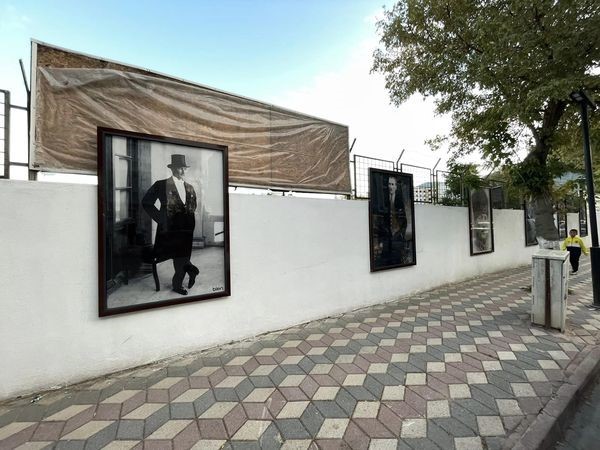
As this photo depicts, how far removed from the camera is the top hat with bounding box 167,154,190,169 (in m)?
3.46

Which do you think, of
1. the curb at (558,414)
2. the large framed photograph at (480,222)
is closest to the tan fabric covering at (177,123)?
the curb at (558,414)

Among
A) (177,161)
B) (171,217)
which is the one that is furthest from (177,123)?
(171,217)

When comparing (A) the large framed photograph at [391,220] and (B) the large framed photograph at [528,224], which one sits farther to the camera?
(B) the large framed photograph at [528,224]

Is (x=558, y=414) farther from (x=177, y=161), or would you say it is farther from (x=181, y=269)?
(x=177, y=161)

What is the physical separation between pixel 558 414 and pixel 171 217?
4116 mm

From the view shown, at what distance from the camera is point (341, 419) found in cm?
226

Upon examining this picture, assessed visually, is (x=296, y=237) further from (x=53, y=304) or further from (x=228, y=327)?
(x=53, y=304)

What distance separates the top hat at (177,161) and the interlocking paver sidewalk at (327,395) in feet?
7.68

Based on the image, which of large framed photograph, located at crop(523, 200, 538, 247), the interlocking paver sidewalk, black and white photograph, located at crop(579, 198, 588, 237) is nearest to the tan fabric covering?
the interlocking paver sidewalk

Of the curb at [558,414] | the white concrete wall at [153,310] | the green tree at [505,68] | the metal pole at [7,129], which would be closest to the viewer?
the curb at [558,414]

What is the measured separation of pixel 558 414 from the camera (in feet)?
7.41

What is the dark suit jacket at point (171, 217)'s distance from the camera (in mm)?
3316

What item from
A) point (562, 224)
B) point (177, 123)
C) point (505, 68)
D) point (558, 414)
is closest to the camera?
point (558, 414)

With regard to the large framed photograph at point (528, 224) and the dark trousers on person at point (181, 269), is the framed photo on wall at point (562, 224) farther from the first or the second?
the dark trousers on person at point (181, 269)
